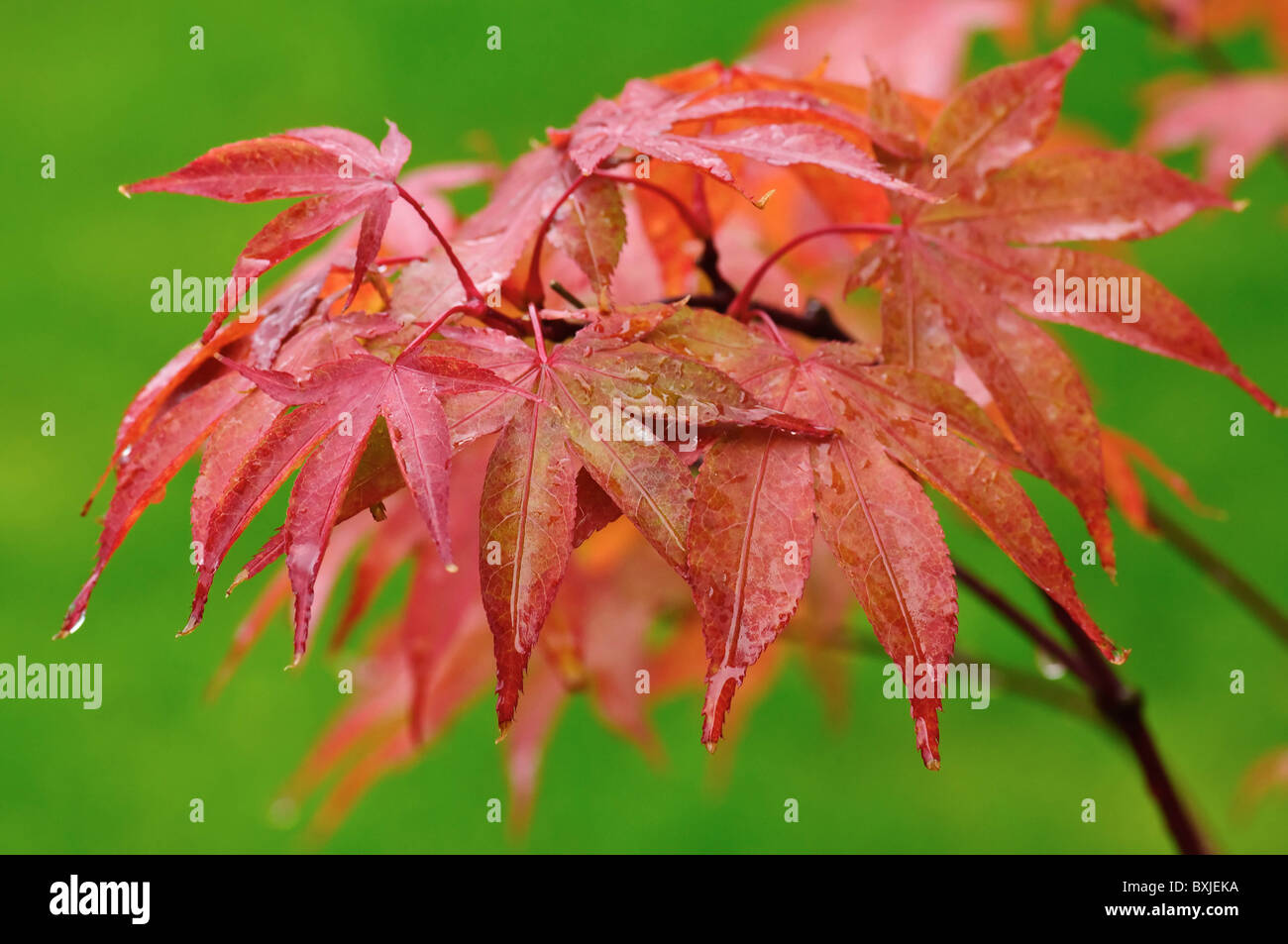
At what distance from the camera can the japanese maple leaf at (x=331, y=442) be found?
354mm

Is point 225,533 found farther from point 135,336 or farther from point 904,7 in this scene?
point 135,336

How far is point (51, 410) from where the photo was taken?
165 centimetres

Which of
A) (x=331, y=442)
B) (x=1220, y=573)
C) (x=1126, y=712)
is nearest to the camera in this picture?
(x=331, y=442)

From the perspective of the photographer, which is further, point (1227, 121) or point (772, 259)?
point (1227, 121)

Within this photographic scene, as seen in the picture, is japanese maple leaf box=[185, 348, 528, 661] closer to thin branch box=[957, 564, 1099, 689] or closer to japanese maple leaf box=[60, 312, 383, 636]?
japanese maple leaf box=[60, 312, 383, 636]

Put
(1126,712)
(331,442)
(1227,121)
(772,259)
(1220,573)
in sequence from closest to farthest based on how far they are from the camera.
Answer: (331,442)
(772,259)
(1126,712)
(1220,573)
(1227,121)

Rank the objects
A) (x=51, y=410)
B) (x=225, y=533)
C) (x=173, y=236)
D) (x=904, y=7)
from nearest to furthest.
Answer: (x=225, y=533), (x=904, y=7), (x=51, y=410), (x=173, y=236)

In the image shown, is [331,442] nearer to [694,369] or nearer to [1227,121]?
[694,369]

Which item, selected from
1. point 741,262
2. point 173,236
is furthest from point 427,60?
point 741,262

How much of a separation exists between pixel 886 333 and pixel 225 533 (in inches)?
11.1

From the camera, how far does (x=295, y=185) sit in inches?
16.5

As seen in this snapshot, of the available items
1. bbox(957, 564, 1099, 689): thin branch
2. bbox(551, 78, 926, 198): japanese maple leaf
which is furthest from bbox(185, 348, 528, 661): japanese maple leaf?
bbox(957, 564, 1099, 689): thin branch

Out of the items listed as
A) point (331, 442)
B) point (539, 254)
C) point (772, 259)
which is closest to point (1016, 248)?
point (772, 259)

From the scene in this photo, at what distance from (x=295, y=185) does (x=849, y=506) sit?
23cm
